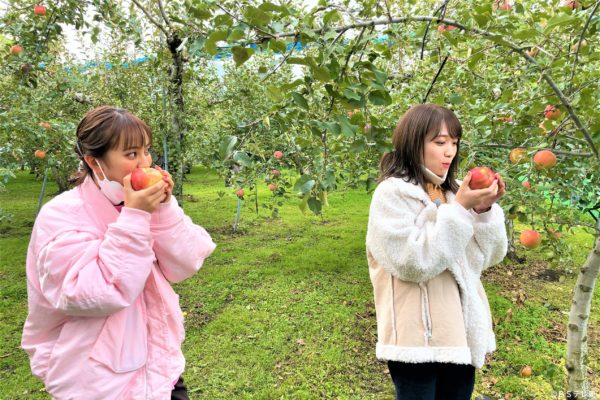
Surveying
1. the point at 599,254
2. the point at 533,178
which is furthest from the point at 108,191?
the point at 599,254

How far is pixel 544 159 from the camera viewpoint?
5.62 ft

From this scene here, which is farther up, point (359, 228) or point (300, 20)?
point (300, 20)

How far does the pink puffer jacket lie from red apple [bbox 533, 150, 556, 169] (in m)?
1.35

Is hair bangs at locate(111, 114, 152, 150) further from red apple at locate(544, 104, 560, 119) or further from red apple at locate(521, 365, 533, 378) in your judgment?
red apple at locate(521, 365, 533, 378)

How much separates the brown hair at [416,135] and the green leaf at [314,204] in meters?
0.33

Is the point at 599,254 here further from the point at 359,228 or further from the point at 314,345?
the point at 359,228

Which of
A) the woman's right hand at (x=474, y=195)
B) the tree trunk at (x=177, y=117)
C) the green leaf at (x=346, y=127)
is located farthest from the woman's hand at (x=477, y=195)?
the tree trunk at (x=177, y=117)

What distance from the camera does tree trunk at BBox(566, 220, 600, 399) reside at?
183cm

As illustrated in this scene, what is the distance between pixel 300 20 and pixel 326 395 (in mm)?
2241

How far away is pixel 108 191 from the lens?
121cm

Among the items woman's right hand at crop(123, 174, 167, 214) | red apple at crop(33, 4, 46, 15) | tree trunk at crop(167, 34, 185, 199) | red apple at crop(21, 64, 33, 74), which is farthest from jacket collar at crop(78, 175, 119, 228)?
tree trunk at crop(167, 34, 185, 199)

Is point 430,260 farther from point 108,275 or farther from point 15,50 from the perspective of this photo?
point 15,50

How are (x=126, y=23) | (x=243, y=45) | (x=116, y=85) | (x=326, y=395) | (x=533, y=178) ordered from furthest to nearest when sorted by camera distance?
(x=116, y=85) → (x=126, y=23) → (x=326, y=395) → (x=533, y=178) → (x=243, y=45)

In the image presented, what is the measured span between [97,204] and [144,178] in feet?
0.52
